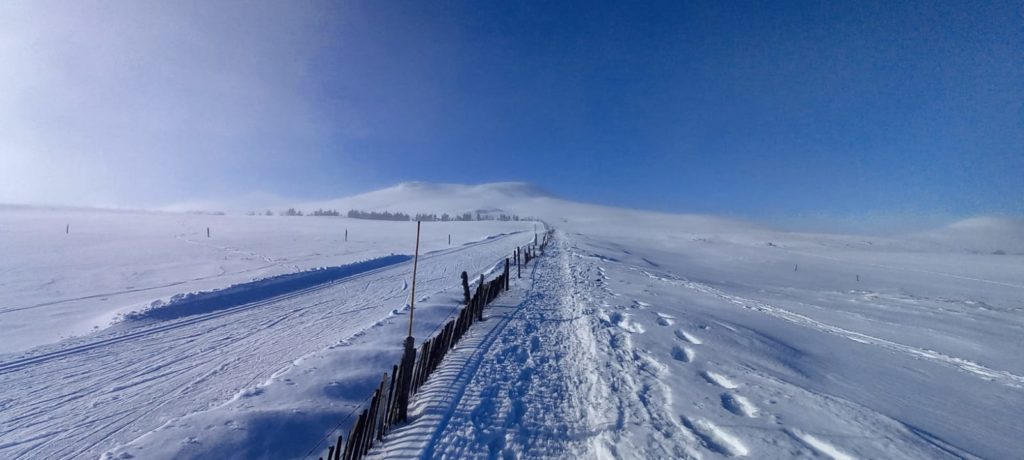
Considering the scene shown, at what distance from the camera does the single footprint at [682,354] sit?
7295 mm

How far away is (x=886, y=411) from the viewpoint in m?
5.36

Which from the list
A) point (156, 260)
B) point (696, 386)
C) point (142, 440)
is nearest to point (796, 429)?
point (696, 386)

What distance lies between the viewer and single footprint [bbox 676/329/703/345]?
8.37 m

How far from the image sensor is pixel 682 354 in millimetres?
7562

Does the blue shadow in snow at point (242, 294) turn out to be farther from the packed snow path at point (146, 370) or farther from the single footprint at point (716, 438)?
the single footprint at point (716, 438)

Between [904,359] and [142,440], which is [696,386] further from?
[142,440]

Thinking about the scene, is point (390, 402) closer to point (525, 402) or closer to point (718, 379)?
point (525, 402)

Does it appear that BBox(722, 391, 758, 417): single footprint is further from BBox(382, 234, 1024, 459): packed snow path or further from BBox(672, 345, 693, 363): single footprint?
BBox(672, 345, 693, 363): single footprint

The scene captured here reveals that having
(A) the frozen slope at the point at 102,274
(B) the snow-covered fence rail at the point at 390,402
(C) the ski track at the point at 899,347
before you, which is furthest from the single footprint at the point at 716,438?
(A) the frozen slope at the point at 102,274

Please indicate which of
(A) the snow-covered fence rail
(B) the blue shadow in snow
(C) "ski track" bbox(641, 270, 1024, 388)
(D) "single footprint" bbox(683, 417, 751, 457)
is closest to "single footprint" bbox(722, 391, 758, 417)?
(D) "single footprint" bbox(683, 417, 751, 457)

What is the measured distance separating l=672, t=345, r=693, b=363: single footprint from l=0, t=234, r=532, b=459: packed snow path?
6.65 m

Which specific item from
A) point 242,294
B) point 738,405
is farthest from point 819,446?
point 242,294

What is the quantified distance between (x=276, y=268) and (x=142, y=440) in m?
14.7

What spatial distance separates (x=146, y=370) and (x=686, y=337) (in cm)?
1029
